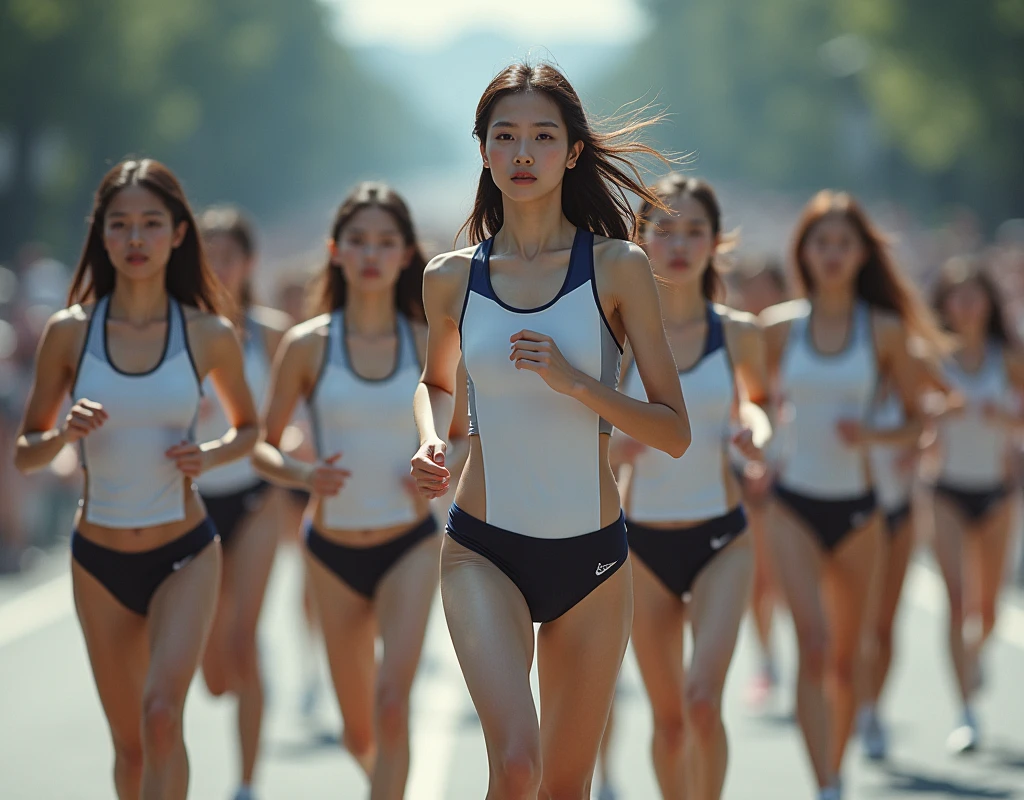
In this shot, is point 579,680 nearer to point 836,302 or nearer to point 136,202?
point 136,202

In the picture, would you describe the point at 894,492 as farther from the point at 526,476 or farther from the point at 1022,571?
the point at 1022,571

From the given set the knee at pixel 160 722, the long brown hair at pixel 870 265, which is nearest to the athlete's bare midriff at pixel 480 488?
the knee at pixel 160 722

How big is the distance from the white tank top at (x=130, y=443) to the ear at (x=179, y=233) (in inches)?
18.5

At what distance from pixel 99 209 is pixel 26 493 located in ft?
37.7

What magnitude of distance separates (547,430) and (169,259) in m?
2.22

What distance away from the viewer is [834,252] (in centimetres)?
883

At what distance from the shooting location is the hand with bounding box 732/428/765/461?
692 centimetres

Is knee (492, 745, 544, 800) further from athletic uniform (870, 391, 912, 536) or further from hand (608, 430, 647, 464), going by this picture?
athletic uniform (870, 391, 912, 536)

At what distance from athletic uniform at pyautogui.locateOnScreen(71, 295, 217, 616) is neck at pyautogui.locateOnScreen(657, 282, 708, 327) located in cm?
211

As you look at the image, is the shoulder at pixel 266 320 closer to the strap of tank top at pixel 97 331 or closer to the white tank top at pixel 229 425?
the white tank top at pixel 229 425

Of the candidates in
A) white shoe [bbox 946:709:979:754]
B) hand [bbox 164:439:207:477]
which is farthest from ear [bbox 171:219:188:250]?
white shoe [bbox 946:709:979:754]

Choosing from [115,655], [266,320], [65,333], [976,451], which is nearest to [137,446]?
[65,333]

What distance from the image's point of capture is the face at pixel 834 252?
8.82 m

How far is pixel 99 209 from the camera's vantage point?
686 centimetres
